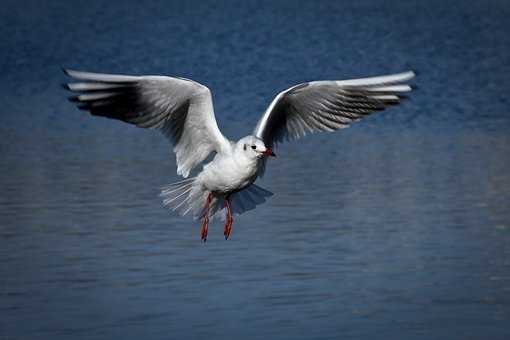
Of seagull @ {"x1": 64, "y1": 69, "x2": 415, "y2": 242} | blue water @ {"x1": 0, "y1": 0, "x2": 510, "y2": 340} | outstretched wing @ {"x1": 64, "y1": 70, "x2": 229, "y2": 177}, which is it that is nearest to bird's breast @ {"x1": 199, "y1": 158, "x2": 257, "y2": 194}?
seagull @ {"x1": 64, "y1": 69, "x2": 415, "y2": 242}

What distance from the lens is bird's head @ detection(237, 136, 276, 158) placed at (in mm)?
7891

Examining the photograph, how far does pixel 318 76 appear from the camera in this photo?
21.4 m

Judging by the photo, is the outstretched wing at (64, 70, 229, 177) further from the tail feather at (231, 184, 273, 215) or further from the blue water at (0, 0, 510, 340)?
the blue water at (0, 0, 510, 340)

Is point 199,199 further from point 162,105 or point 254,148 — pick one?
point 254,148

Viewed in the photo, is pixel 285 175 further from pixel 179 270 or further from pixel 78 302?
pixel 78 302

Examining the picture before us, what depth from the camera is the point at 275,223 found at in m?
10.6

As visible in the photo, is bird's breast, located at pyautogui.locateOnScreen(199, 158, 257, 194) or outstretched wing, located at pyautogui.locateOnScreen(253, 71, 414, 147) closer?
bird's breast, located at pyautogui.locateOnScreen(199, 158, 257, 194)

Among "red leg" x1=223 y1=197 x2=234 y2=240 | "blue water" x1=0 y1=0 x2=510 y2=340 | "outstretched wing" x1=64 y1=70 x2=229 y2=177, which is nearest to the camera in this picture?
"blue water" x1=0 y1=0 x2=510 y2=340

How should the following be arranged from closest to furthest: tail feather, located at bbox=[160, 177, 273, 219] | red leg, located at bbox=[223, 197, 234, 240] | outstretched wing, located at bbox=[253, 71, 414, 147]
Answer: outstretched wing, located at bbox=[253, 71, 414, 147] < red leg, located at bbox=[223, 197, 234, 240] < tail feather, located at bbox=[160, 177, 273, 219]

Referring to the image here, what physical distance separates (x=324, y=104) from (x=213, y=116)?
2.93 feet

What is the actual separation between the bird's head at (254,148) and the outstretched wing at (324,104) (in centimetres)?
49

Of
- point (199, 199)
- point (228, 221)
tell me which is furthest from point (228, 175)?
point (199, 199)

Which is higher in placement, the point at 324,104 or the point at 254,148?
the point at 324,104

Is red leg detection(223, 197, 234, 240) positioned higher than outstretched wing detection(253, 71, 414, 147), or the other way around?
outstretched wing detection(253, 71, 414, 147)
